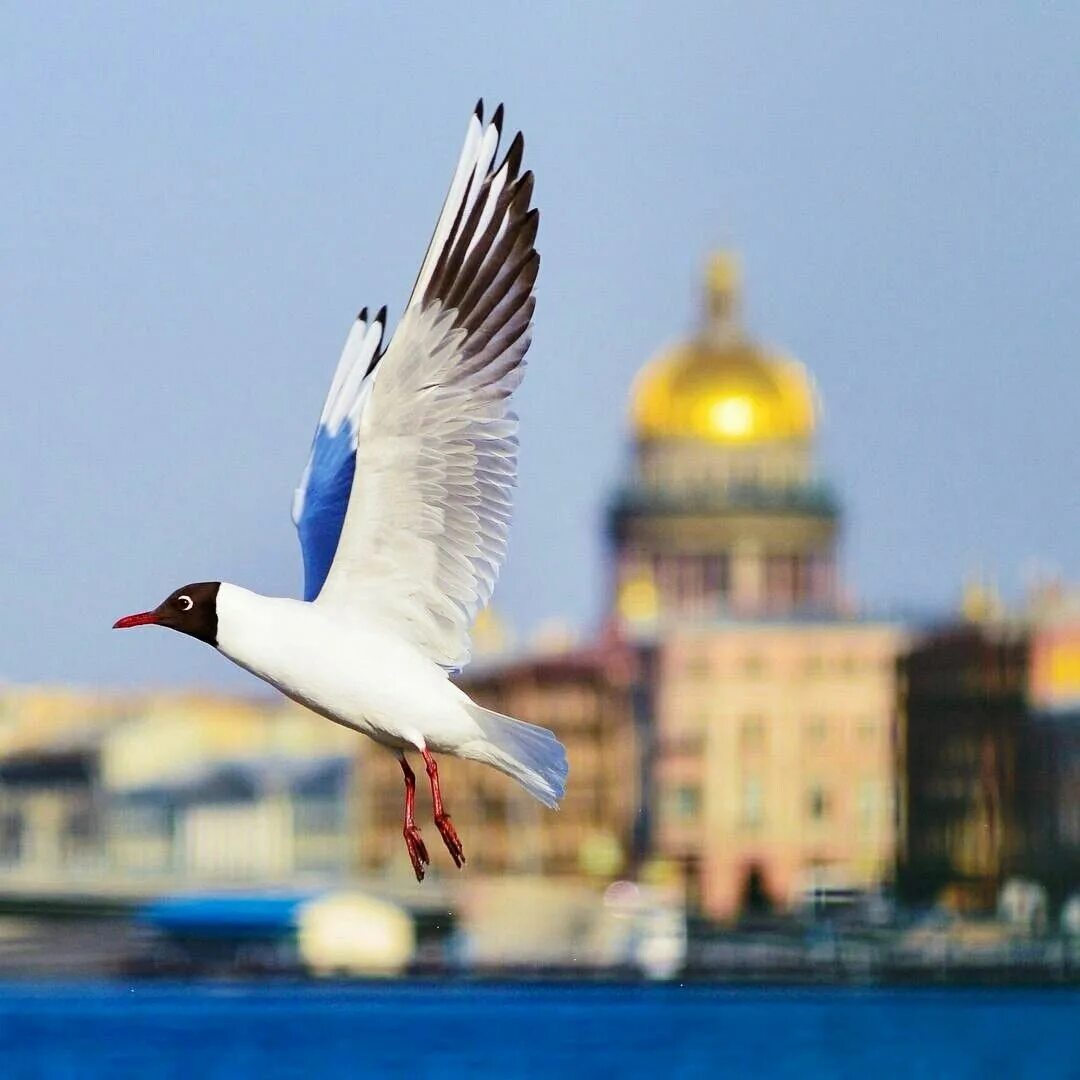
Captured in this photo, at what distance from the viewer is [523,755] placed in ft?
27.6

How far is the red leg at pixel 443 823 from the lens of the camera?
762 cm

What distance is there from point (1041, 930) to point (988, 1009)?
15602 millimetres

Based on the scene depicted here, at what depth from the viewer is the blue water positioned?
139ft

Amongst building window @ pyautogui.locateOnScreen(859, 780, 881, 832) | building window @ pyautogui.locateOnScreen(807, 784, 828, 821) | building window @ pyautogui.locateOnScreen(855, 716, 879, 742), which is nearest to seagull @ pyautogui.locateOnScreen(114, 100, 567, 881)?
building window @ pyautogui.locateOnScreen(859, 780, 881, 832)

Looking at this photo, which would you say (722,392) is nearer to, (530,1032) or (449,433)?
(530,1032)

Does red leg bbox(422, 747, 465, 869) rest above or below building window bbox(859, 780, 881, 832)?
below

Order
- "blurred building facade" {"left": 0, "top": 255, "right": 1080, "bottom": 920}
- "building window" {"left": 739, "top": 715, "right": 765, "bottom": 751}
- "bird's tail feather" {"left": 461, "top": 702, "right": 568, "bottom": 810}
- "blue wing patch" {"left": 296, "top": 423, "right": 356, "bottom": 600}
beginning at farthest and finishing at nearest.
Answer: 1. "building window" {"left": 739, "top": 715, "right": 765, "bottom": 751}
2. "blurred building facade" {"left": 0, "top": 255, "right": 1080, "bottom": 920}
3. "blue wing patch" {"left": 296, "top": 423, "right": 356, "bottom": 600}
4. "bird's tail feather" {"left": 461, "top": 702, "right": 568, "bottom": 810}

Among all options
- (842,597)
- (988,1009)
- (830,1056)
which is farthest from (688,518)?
(830,1056)

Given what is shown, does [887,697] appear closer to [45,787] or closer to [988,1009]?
[45,787]

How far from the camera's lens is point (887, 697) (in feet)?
270

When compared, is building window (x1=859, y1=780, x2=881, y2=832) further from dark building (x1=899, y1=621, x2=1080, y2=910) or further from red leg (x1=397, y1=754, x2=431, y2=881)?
red leg (x1=397, y1=754, x2=431, y2=881)

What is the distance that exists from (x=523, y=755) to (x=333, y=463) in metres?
1.41

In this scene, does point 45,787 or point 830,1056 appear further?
point 45,787

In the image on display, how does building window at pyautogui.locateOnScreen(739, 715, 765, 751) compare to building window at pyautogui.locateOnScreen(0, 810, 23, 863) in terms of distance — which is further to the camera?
building window at pyautogui.locateOnScreen(0, 810, 23, 863)
